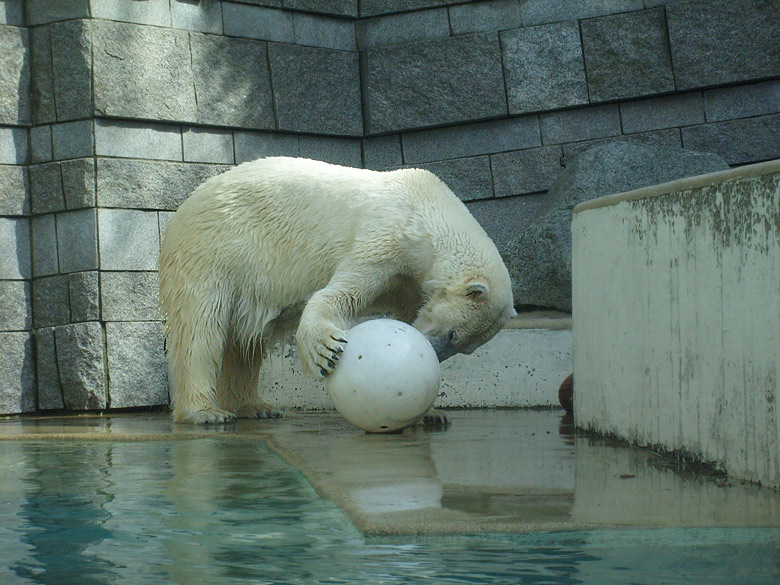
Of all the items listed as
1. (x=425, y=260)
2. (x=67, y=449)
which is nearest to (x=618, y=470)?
(x=425, y=260)

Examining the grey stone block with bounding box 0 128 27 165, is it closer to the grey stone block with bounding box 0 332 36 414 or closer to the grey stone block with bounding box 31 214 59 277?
the grey stone block with bounding box 31 214 59 277

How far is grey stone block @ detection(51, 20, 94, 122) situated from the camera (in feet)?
25.8

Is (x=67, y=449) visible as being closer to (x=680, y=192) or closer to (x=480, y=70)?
(x=680, y=192)

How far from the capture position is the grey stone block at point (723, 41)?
873cm

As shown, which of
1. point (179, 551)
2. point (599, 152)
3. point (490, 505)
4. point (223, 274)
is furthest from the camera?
point (599, 152)

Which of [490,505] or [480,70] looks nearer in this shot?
[490,505]

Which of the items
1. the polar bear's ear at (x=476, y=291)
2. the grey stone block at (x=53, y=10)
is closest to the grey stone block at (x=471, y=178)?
the grey stone block at (x=53, y=10)

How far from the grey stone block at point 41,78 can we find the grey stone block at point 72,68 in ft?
0.17

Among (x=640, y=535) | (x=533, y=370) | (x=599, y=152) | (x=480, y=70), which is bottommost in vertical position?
(x=640, y=535)

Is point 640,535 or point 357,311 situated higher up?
point 357,311

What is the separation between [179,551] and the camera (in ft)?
8.78

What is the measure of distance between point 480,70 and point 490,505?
21.0 ft

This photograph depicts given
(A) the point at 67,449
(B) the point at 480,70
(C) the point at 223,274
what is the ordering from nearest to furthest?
(A) the point at 67,449, (C) the point at 223,274, (B) the point at 480,70

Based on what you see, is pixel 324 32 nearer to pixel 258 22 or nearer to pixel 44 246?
pixel 258 22
